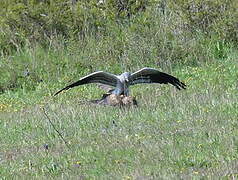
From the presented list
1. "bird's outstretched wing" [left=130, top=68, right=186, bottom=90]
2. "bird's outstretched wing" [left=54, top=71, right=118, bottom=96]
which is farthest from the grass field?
"bird's outstretched wing" [left=54, top=71, right=118, bottom=96]

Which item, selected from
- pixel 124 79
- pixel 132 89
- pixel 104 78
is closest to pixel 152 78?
pixel 124 79

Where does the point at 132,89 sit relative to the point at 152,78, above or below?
below

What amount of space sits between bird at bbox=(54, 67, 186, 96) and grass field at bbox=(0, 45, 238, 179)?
0.97ft

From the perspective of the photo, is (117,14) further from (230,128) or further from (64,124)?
(230,128)

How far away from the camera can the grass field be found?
6.35m

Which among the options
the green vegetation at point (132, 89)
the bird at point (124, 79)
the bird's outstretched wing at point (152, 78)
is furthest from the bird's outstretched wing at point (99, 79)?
the green vegetation at point (132, 89)

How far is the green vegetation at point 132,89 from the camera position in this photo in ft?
22.0

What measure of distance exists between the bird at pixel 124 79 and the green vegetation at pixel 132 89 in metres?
0.30

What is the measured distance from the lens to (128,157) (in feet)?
22.2

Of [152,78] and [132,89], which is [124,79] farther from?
[132,89]

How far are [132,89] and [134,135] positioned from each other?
4.32 meters

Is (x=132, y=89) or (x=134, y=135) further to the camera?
(x=132, y=89)

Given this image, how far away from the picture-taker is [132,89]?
12.1 m

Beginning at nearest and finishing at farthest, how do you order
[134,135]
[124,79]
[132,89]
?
[134,135]
[124,79]
[132,89]
